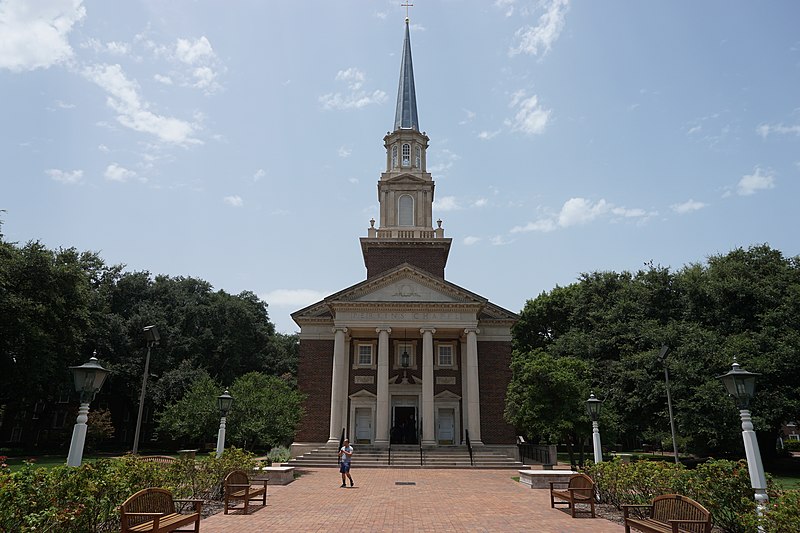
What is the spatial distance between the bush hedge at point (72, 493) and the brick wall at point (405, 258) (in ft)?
89.2

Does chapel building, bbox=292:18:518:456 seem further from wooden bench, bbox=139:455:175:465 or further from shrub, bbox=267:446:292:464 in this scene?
wooden bench, bbox=139:455:175:465

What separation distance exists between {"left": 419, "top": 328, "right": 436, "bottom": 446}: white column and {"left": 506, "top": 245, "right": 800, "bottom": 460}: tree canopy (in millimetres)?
4692

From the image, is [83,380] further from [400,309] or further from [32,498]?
[400,309]

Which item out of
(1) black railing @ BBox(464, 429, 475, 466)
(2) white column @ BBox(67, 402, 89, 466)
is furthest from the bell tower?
(2) white column @ BBox(67, 402, 89, 466)

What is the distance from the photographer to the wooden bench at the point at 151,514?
812 cm

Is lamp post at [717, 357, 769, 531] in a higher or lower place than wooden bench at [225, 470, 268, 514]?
higher

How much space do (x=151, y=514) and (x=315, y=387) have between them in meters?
26.8

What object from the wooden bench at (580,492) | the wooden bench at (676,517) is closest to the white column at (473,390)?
the wooden bench at (580,492)

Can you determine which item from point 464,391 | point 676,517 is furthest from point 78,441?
point 464,391

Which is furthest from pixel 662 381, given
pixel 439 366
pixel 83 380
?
pixel 83 380

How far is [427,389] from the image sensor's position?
3231 cm

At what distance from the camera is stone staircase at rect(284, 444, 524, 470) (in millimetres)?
28297

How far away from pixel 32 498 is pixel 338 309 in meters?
26.0

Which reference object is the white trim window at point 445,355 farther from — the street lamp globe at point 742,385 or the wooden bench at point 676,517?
the street lamp globe at point 742,385
